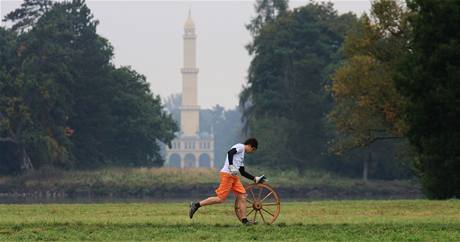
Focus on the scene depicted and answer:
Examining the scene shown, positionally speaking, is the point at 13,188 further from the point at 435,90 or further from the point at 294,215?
the point at 294,215

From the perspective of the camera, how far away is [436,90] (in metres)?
40.0

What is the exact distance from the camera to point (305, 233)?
80.0 feet

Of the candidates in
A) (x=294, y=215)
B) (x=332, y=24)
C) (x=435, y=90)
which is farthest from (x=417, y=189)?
(x=294, y=215)

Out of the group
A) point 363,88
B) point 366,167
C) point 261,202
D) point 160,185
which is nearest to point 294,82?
point 366,167

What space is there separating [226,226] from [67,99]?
74.9m

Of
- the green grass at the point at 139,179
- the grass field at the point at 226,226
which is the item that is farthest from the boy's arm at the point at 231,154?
the green grass at the point at 139,179

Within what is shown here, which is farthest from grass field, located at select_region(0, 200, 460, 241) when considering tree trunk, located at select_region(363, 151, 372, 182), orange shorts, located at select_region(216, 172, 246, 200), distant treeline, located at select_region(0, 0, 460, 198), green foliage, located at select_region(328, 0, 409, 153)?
tree trunk, located at select_region(363, 151, 372, 182)

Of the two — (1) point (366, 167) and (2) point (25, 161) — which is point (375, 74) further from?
(2) point (25, 161)

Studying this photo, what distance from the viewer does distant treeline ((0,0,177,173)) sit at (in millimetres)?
95188

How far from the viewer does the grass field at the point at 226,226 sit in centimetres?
2378

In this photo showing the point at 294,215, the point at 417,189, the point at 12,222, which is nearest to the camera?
the point at 12,222

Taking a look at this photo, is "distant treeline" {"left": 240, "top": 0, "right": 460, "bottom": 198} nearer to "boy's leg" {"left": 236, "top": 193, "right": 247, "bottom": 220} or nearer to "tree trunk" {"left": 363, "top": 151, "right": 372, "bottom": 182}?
"tree trunk" {"left": 363, "top": 151, "right": 372, "bottom": 182}

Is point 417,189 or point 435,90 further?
point 417,189

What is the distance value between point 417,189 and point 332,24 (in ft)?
64.5
